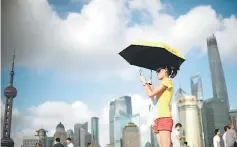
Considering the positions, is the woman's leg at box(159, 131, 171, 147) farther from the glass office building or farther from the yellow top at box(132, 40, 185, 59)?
the glass office building

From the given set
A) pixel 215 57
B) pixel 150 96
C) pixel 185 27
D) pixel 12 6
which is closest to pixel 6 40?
pixel 12 6

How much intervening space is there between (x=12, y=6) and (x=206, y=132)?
211ft

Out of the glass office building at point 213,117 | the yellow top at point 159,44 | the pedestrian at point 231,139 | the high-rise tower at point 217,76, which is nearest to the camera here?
the yellow top at point 159,44

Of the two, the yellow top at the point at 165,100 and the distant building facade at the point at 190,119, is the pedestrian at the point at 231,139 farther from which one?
the distant building facade at the point at 190,119

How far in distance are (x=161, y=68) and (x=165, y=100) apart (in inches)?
11.0

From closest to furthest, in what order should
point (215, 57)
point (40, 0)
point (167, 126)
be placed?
point (167, 126), point (40, 0), point (215, 57)

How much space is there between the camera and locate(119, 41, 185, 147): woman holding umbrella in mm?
2279

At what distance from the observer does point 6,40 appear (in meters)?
7.44

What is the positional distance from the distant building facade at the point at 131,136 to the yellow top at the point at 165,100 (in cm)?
6285

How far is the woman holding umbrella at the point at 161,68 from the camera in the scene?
7.48ft

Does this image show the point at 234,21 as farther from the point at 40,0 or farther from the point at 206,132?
the point at 206,132

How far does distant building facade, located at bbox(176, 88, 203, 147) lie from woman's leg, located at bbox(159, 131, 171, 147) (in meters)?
57.4

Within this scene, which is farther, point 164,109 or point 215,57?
point 215,57

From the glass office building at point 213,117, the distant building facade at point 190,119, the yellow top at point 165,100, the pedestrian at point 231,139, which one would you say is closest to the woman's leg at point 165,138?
the yellow top at point 165,100
